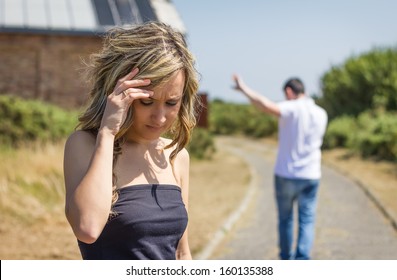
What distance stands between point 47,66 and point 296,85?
1365cm

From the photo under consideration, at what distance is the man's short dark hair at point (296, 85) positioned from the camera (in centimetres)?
684

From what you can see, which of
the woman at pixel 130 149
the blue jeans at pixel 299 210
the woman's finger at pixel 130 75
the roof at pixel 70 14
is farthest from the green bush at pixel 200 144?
the woman's finger at pixel 130 75

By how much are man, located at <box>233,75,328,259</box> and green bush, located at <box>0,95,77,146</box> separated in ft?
24.5

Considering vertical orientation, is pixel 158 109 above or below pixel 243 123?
above

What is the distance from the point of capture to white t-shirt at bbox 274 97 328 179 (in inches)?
266

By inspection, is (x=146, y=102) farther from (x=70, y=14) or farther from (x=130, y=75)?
(x=70, y=14)

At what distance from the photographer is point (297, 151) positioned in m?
6.75

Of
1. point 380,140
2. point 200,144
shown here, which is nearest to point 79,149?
point 380,140

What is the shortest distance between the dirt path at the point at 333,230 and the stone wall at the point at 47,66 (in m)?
7.43

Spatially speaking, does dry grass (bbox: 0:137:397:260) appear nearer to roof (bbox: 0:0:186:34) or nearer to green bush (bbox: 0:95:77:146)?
green bush (bbox: 0:95:77:146)

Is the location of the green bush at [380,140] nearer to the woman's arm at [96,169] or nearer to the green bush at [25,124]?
the green bush at [25,124]

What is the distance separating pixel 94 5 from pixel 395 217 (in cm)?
1367

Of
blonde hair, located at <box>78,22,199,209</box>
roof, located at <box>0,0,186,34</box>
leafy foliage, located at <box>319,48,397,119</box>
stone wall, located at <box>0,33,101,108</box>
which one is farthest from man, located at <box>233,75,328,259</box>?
leafy foliage, located at <box>319,48,397,119</box>
